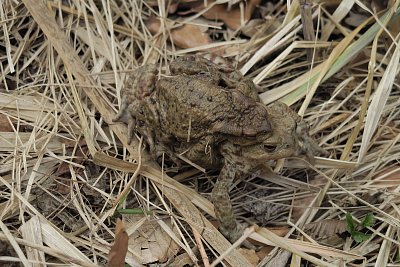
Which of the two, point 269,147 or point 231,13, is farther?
point 231,13

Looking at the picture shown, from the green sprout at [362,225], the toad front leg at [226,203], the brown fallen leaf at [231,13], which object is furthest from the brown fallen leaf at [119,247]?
the brown fallen leaf at [231,13]

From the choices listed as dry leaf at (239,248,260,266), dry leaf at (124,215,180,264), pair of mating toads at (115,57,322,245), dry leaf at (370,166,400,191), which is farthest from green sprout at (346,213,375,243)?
dry leaf at (124,215,180,264)

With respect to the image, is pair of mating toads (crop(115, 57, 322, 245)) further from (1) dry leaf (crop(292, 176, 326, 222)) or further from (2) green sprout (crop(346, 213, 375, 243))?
(2) green sprout (crop(346, 213, 375, 243))

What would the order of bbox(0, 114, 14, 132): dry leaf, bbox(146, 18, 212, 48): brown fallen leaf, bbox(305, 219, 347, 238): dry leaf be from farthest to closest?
bbox(146, 18, 212, 48): brown fallen leaf
bbox(0, 114, 14, 132): dry leaf
bbox(305, 219, 347, 238): dry leaf

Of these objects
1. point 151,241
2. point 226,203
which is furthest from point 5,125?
point 226,203

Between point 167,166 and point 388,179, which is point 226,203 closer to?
point 167,166

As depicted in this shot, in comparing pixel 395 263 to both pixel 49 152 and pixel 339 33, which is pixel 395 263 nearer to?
pixel 339 33
